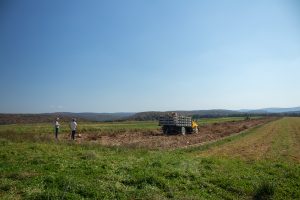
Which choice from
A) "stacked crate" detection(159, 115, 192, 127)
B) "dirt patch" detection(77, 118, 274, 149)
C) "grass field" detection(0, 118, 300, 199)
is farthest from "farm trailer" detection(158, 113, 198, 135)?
"grass field" detection(0, 118, 300, 199)

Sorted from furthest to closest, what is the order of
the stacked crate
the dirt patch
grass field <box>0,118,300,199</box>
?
1. the stacked crate
2. the dirt patch
3. grass field <box>0,118,300,199</box>

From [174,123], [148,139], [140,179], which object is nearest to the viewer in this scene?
[140,179]

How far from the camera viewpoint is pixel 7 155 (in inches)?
592

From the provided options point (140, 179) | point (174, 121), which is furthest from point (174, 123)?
point (140, 179)

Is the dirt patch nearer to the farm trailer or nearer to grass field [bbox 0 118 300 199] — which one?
the farm trailer

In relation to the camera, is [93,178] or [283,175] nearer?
[93,178]

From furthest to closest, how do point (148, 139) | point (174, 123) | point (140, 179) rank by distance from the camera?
point (174, 123) < point (148, 139) < point (140, 179)

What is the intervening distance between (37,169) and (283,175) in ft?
29.7

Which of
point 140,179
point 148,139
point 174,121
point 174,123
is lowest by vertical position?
point 148,139

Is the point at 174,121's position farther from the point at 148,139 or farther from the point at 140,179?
the point at 140,179

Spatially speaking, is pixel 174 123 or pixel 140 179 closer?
pixel 140 179

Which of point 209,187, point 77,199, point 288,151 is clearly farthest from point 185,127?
point 77,199

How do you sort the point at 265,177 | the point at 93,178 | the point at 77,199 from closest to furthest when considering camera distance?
the point at 77,199, the point at 93,178, the point at 265,177

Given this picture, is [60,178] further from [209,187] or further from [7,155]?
[7,155]
